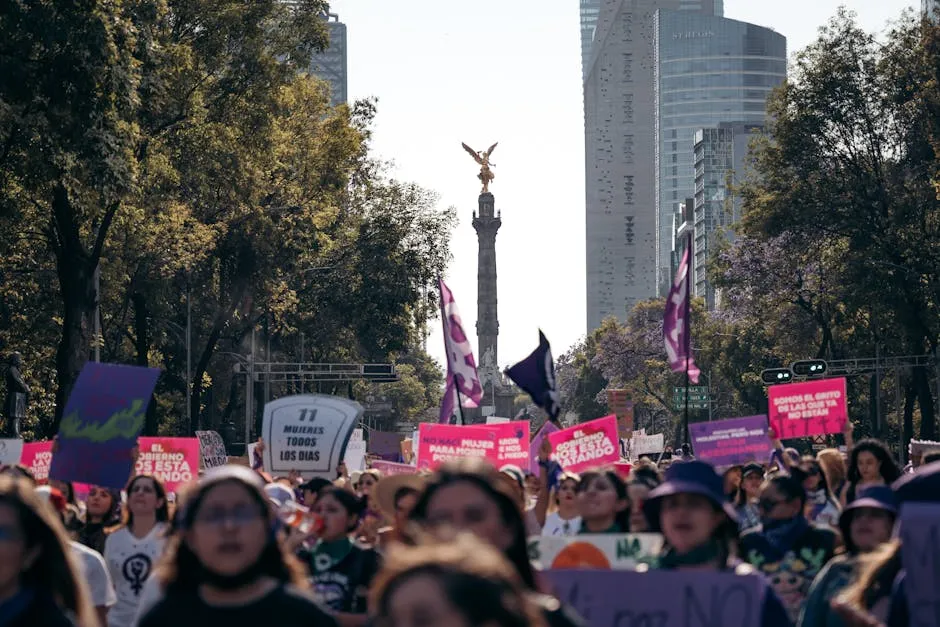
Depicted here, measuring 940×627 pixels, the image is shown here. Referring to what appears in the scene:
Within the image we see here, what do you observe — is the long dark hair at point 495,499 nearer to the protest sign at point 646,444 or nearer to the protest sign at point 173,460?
the protest sign at point 173,460

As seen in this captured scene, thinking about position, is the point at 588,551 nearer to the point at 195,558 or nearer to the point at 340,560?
the point at 340,560

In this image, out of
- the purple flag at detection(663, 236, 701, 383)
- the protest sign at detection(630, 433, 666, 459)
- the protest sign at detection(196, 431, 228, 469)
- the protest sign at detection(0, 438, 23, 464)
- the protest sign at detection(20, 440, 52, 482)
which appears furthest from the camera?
the protest sign at detection(630, 433, 666, 459)

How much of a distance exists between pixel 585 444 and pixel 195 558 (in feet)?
37.4

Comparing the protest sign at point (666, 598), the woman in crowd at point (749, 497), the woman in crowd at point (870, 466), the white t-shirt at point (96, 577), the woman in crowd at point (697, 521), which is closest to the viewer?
the protest sign at point (666, 598)

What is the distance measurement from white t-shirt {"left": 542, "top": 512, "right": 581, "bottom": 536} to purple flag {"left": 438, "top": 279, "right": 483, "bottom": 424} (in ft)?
36.6

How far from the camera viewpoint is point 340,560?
24.2 feet

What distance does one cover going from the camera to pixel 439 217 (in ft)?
169

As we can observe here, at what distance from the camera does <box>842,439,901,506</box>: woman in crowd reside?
397 inches

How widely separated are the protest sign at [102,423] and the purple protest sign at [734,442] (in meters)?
6.99

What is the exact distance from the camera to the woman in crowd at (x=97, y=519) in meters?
10.6

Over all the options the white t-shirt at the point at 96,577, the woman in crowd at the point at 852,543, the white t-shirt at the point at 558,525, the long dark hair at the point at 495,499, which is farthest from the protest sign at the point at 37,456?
the long dark hair at the point at 495,499

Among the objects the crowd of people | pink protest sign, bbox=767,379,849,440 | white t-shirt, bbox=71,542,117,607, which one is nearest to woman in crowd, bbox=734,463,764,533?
the crowd of people

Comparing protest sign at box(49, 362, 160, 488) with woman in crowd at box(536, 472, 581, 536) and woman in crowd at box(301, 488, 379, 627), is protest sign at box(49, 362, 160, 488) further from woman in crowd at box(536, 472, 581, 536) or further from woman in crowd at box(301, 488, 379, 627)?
woman in crowd at box(301, 488, 379, 627)

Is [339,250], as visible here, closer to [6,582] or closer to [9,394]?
[9,394]
